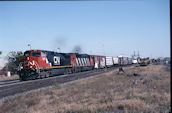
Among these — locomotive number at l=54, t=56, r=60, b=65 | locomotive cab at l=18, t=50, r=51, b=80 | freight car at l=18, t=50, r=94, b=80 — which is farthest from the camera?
locomotive number at l=54, t=56, r=60, b=65

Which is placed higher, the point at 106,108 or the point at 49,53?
the point at 49,53

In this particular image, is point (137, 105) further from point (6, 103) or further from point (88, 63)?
point (88, 63)

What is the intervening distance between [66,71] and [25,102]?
22494mm

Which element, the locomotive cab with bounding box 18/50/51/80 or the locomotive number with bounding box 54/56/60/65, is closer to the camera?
the locomotive cab with bounding box 18/50/51/80

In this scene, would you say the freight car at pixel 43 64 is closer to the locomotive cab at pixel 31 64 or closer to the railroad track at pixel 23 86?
the locomotive cab at pixel 31 64

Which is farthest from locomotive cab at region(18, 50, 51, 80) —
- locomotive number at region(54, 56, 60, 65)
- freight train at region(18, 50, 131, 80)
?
locomotive number at region(54, 56, 60, 65)

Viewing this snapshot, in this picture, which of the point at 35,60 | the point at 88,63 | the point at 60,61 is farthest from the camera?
the point at 88,63

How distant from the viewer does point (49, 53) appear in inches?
1105

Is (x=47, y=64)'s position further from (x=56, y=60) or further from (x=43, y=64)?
(x=56, y=60)

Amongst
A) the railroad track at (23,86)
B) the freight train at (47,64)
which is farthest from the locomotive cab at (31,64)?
the railroad track at (23,86)

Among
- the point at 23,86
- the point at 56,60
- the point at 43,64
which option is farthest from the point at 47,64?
the point at 23,86

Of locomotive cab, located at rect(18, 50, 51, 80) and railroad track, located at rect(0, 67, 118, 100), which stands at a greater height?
locomotive cab, located at rect(18, 50, 51, 80)

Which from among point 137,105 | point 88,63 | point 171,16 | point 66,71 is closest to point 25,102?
point 137,105

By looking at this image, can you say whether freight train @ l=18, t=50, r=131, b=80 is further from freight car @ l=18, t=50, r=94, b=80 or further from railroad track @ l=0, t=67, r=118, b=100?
railroad track @ l=0, t=67, r=118, b=100
